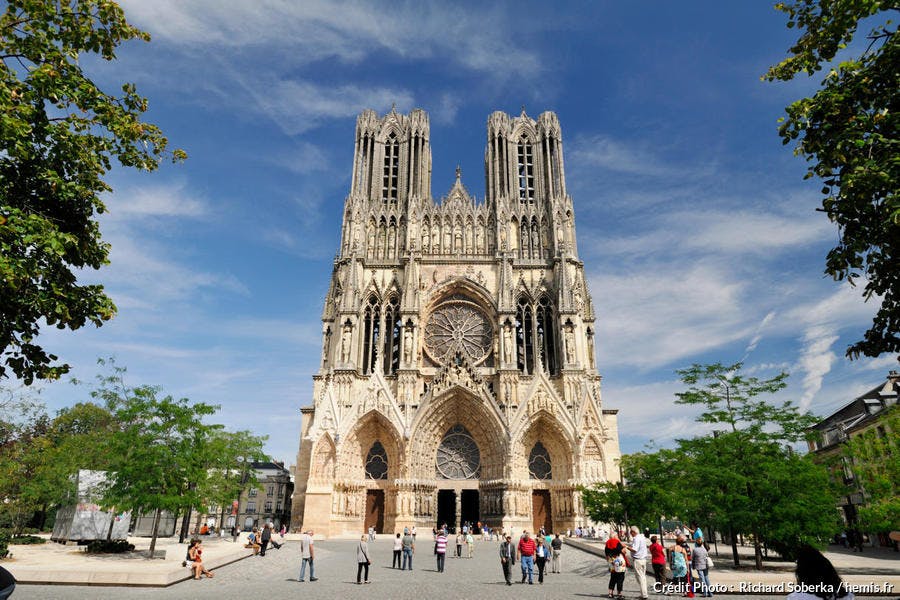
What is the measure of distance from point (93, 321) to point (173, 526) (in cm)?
3210

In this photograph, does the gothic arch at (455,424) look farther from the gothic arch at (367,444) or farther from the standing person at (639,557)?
the standing person at (639,557)

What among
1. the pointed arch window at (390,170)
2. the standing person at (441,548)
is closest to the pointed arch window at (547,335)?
the pointed arch window at (390,170)

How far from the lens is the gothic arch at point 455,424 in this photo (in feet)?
99.5

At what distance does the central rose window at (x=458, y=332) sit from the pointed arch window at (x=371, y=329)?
3455 millimetres

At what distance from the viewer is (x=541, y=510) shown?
1197 inches

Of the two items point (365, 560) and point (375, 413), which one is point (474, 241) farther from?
point (365, 560)

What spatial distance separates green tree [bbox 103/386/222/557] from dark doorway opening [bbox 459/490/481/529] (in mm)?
17053

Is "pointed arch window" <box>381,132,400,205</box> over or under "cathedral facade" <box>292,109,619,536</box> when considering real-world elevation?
over

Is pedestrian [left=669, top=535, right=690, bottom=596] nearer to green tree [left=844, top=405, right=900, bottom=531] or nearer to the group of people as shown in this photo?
the group of people

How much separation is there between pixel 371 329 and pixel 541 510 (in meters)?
15.7

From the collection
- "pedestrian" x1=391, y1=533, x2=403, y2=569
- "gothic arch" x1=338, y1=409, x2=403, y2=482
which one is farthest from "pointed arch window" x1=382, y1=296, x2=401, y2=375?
"pedestrian" x1=391, y1=533, x2=403, y2=569

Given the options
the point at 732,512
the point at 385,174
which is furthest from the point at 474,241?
the point at 732,512

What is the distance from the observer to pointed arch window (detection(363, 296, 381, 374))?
34469 mm

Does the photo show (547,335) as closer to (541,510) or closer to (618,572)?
(541,510)
